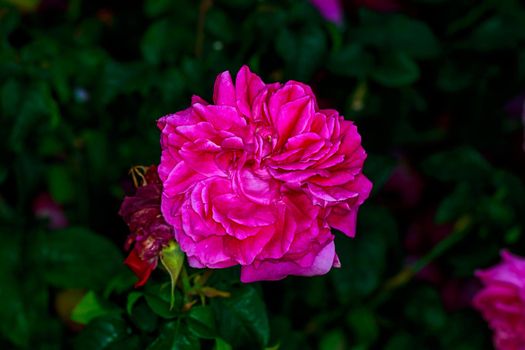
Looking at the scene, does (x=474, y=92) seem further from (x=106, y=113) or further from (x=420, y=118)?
(x=106, y=113)

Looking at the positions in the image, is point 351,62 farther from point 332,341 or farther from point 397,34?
point 332,341

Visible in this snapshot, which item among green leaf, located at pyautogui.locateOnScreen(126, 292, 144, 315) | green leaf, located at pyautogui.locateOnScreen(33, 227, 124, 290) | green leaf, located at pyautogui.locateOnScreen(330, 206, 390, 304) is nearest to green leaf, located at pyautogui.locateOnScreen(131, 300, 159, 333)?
green leaf, located at pyautogui.locateOnScreen(126, 292, 144, 315)

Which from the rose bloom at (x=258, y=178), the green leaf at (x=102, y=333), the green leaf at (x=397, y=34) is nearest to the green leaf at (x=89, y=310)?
the green leaf at (x=102, y=333)

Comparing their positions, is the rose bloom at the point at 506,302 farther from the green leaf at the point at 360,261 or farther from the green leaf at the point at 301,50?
the green leaf at the point at 301,50

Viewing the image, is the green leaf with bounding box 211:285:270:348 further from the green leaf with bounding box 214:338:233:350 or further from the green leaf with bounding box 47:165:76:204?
the green leaf with bounding box 47:165:76:204

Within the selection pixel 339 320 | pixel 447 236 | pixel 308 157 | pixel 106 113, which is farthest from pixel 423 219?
pixel 308 157

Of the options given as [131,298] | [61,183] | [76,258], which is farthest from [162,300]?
[61,183]

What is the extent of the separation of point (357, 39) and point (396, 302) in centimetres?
26

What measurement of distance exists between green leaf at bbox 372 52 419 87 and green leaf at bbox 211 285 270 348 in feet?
0.92

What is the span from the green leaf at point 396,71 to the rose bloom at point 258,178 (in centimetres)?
29

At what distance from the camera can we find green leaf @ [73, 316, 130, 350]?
461 mm

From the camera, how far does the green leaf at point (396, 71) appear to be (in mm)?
673

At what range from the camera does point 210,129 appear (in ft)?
1.24

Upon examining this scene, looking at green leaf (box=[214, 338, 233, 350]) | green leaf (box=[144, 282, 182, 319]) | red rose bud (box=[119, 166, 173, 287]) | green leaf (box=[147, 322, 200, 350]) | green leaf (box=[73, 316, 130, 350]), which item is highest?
red rose bud (box=[119, 166, 173, 287])
